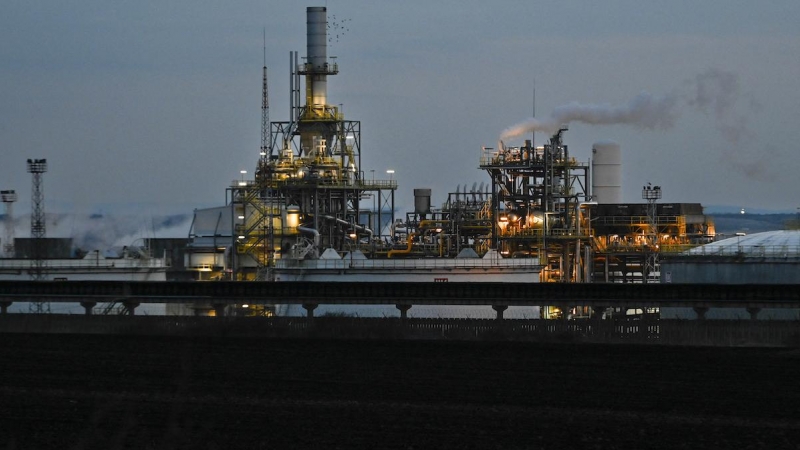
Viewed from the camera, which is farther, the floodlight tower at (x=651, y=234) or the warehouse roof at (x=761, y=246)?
the floodlight tower at (x=651, y=234)

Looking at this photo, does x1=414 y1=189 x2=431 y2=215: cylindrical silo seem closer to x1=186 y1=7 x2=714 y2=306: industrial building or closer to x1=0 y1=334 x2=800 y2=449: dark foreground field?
x1=186 y1=7 x2=714 y2=306: industrial building

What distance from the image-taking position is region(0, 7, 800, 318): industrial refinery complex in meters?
73.3

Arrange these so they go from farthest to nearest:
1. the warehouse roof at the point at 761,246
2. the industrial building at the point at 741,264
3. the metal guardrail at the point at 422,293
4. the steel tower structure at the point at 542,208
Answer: the steel tower structure at the point at 542,208 → the warehouse roof at the point at 761,246 → the industrial building at the point at 741,264 → the metal guardrail at the point at 422,293

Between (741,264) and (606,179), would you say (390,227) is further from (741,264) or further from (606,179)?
(741,264)

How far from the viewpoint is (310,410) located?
99.1ft

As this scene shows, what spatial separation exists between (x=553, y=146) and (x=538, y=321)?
3246 cm

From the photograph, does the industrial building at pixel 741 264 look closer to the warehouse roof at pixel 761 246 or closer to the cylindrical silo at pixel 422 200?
the warehouse roof at pixel 761 246

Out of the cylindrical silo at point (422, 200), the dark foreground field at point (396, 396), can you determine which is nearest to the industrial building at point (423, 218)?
the cylindrical silo at point (422, 200)

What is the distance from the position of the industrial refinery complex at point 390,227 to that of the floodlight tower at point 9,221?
0.10 metres

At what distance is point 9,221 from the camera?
92.6m

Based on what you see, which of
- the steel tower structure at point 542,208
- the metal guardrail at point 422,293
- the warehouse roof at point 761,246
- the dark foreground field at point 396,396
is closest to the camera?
the dark foreground field at point 396,396

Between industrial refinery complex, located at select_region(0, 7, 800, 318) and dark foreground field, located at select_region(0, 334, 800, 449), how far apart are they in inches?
1038

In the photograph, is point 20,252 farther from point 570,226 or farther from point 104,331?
point 104,331

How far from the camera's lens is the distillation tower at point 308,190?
80688mm
